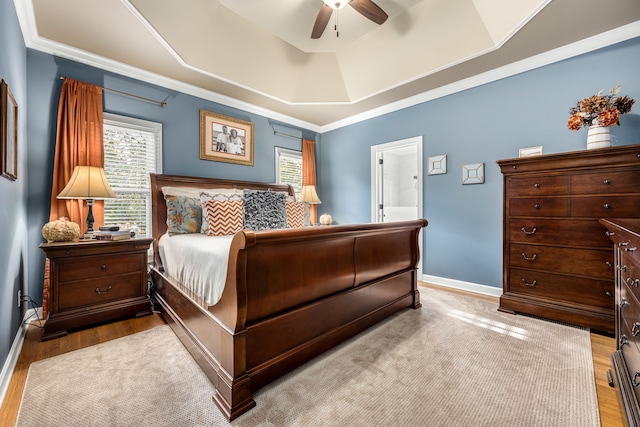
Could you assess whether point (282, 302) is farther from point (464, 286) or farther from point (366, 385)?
point (464, 286)

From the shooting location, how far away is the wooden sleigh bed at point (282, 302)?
1.37 m

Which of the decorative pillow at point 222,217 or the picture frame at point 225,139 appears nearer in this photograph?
the decorative pillow at point 222,217

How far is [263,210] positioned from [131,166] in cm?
162

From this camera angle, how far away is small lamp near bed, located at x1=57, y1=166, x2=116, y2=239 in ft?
7.67

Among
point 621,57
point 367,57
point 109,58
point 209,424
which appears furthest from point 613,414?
point 109,58

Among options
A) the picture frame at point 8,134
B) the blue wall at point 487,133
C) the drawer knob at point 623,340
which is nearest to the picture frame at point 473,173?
the blue wall at point 487,133

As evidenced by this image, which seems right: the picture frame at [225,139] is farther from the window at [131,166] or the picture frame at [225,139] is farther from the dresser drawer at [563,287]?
the dresser drawer at [563,287]

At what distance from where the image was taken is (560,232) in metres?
2.39

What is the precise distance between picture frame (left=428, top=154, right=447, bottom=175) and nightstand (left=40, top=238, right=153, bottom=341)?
355 centimetres

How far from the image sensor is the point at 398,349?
198cm

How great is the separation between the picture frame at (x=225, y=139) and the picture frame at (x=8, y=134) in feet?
5.96

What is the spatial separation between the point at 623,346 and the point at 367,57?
11.4 feet

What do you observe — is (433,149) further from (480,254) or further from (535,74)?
(480,254)

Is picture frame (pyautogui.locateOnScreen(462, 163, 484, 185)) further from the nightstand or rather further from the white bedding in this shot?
the nightstand
